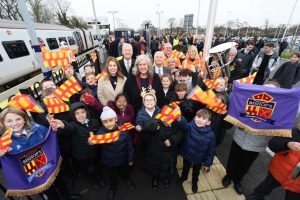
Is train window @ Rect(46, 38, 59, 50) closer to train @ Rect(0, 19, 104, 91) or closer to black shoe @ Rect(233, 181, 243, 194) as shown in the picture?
train @ Rect(0, 19, 104, 91)

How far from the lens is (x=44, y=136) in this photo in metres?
2.07

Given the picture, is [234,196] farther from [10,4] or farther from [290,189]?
[10,4]

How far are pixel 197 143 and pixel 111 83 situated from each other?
6.13 feet

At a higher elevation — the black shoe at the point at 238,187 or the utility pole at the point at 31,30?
the utility pole at the point at 31,30

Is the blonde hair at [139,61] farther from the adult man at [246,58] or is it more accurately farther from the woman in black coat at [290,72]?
the woman in black coat at [290,72]

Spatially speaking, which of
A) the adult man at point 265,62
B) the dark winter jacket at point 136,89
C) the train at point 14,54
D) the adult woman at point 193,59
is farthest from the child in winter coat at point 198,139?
the train at point 14,54

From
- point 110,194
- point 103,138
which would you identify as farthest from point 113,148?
point 110,194

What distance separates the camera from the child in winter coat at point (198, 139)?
2494 millimetres

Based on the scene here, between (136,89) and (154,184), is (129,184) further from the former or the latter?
(136,89)

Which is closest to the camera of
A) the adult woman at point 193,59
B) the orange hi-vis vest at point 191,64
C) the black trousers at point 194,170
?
the black trousers at point 194,170

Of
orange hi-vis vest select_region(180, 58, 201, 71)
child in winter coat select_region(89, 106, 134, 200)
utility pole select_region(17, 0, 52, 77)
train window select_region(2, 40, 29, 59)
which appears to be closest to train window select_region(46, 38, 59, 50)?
train window select_region(2, 40, 29, 59)

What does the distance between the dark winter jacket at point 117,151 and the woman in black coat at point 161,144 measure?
0.35m

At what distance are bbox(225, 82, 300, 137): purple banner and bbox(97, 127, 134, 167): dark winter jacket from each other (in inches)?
60.4

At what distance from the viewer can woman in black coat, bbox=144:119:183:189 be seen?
8.11 ft
